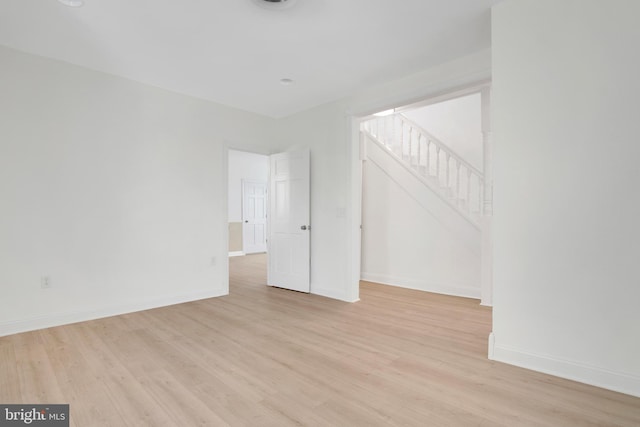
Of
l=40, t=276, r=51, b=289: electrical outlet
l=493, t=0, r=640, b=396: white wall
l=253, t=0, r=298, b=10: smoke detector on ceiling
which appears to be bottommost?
l=40, t=276, r=51, b=289: electrical outlet

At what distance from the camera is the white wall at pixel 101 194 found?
122 inches

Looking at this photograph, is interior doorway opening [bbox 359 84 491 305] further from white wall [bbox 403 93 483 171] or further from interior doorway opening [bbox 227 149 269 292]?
interior doorway opening [bbox 227 149 269 292]

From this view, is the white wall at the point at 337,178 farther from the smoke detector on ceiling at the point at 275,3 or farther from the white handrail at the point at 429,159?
the smoke detector on ceiling at the point at 275,3

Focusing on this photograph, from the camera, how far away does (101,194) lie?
359 centimetres

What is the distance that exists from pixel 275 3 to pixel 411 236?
12.5ft

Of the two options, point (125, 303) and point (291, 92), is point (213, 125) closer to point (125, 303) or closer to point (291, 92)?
point (291, 92)

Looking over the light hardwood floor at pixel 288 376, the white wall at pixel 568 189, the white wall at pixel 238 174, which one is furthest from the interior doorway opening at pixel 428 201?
the white wall at pixel 238 174

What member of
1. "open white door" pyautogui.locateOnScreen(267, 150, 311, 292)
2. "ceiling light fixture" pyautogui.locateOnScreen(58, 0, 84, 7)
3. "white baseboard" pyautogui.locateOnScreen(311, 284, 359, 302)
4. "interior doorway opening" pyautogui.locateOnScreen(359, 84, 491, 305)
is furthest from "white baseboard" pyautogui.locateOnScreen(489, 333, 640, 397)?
"ceiling light fixture" pyautogui.locateOnScreen(58, 0, 84, 7)

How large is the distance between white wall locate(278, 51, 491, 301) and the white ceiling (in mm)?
251

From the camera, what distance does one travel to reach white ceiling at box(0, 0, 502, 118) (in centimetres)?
247

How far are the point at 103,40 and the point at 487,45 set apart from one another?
352 cm
